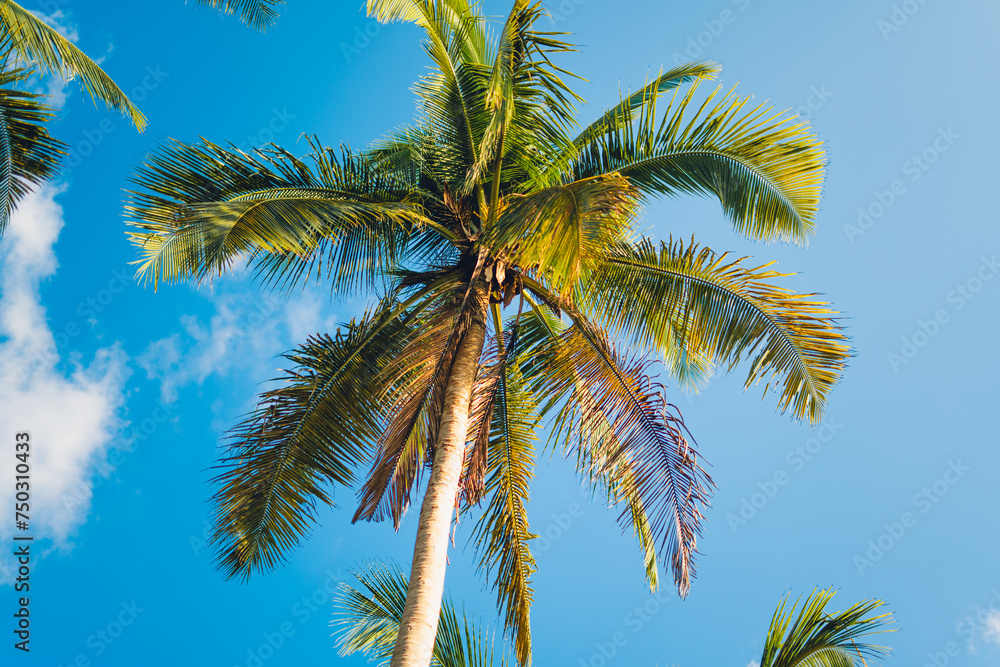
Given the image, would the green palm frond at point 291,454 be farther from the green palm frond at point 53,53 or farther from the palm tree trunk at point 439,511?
the green palm frond at point 53,53

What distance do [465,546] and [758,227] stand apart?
15.2ft

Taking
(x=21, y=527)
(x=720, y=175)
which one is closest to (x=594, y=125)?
(x=720, y=175)

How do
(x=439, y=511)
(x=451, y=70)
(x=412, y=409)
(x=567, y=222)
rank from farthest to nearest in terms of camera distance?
(x=451, y=70), (x=412, y=409), (x=439, y=511), (x=567, y=222)

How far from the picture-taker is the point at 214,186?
6605 mm

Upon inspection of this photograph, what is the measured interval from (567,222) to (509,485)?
346cm

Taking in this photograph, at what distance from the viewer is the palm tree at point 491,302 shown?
6594 millimetres

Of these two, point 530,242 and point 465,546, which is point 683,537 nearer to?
point 465,546

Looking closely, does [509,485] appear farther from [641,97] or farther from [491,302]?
[641,97]

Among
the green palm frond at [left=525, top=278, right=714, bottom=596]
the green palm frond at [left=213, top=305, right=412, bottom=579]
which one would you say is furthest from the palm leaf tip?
the green palm frond at [left=525, top=278, right=714, bottom=596]

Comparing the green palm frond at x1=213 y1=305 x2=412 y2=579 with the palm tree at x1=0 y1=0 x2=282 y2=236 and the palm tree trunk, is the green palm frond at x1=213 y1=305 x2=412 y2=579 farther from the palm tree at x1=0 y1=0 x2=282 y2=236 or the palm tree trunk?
the palm tree at x1=0 y1=0 x2=282 y2=236

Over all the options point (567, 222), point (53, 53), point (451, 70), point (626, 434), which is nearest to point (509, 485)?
point (626, 434)

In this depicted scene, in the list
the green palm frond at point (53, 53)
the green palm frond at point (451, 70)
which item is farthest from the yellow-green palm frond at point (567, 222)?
the green palm frond at point (53, 53)

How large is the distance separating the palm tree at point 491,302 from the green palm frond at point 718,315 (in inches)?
0.8

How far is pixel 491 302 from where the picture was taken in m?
7.87
